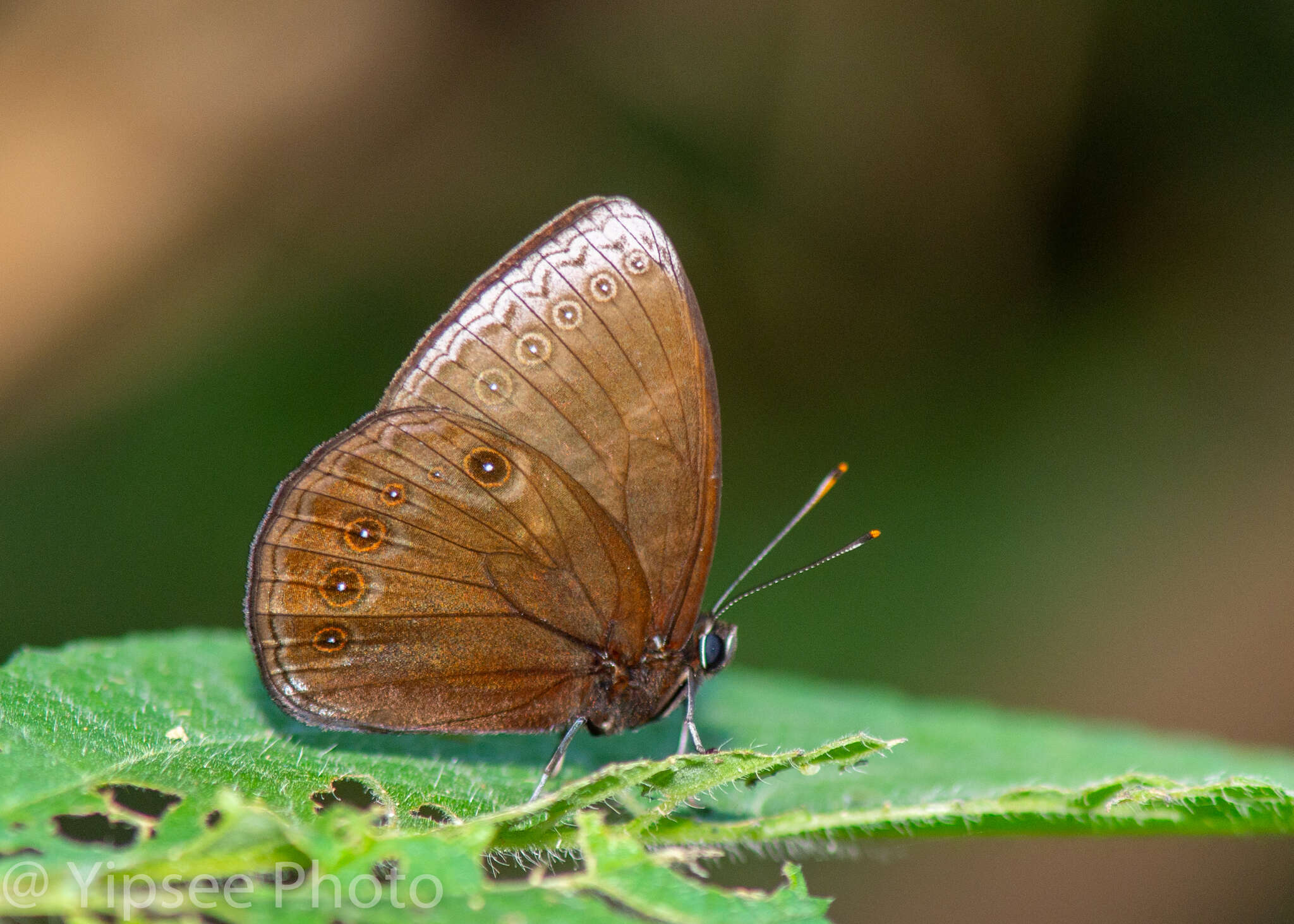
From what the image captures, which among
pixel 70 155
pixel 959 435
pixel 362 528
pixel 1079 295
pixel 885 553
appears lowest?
pixel 70 155

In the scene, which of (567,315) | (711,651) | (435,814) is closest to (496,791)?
(435,814)

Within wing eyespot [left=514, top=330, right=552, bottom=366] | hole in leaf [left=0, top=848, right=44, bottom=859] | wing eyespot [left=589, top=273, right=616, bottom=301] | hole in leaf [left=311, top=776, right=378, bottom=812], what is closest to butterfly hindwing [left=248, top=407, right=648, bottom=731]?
wing eyespot [left=514, top=330, right=552, bottom=366]

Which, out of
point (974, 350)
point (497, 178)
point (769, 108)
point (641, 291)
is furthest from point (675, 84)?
point (641, 291)

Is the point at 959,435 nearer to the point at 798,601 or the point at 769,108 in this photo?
the point at 798,601

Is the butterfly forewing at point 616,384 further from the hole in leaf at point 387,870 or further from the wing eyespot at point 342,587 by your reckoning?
the hole in leaf at point 387,870

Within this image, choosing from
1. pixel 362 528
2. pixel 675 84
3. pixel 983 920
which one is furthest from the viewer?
pixel 675 84

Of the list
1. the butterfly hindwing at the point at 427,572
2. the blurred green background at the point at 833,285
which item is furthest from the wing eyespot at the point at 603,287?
the blurred green background at the point at 833,285
